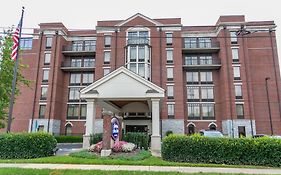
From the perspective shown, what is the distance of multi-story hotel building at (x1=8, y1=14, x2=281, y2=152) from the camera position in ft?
115

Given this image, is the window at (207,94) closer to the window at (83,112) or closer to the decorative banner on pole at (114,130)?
the window at (83,112)

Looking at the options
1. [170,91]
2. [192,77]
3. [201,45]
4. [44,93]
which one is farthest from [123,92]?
[201,45]

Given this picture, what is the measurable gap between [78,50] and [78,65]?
2809 millimetres

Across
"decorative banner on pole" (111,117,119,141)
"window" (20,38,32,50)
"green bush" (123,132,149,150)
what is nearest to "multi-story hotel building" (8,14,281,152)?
"window" (20,38,32,50)

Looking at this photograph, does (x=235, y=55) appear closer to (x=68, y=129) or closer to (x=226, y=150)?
(x=226, y=150)

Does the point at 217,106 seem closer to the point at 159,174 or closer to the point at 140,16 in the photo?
A: the point at 140,16

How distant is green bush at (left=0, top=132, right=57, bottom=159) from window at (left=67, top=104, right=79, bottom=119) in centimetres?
2608

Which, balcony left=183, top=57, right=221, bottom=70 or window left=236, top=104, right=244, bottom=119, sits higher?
balcony left=183, top=57, right=221, bottom=70

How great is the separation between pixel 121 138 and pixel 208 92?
2497cm

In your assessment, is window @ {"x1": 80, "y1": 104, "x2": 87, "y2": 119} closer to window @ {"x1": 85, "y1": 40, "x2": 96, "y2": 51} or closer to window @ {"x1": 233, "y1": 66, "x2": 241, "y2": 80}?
window @ {"x1": 85, "y1": 40, "x2": 96, "y2": 51}

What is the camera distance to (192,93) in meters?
37.8

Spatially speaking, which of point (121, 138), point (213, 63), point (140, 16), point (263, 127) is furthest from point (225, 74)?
point (121, 138)

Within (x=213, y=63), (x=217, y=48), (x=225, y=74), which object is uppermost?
(x=217, y=48)

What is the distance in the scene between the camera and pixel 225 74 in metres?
35.7
